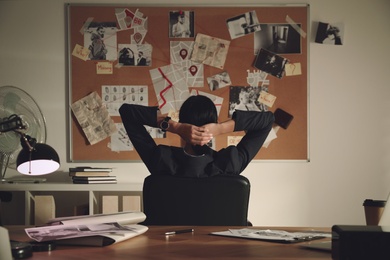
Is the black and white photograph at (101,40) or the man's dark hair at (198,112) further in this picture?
the black and white photograph at (101,40)

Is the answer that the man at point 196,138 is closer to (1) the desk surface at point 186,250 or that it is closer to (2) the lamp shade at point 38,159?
(2) the lamp shade at point 38,159

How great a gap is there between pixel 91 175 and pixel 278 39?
1602 millimetres

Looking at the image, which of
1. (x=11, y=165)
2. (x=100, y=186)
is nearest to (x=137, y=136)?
(x=100, y=186)

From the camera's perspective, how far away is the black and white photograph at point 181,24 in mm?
4207

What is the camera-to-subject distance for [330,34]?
13.8 ft

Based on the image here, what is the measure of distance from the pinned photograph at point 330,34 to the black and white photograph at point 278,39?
5.8 inches

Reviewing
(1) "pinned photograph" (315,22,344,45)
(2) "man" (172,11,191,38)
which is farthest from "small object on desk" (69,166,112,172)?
(1) "pinned photograph" (315,22,344,45)

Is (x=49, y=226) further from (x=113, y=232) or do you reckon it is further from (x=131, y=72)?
(x=131, y=72)

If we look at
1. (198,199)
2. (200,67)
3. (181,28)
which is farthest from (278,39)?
(198,199)

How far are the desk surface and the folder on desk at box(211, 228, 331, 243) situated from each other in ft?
0.09

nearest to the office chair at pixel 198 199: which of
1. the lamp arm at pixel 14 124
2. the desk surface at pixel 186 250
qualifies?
the desk surface at pixel 186 250

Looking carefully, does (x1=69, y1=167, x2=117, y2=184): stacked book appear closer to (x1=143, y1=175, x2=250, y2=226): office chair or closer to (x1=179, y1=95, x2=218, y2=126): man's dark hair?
(x1=179, y1=95, x2=218, y2=126): man's dark hair

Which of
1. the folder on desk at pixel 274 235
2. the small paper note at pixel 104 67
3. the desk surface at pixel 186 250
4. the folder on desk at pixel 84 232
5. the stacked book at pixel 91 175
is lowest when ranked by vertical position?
the stacked book at pixel 91 175

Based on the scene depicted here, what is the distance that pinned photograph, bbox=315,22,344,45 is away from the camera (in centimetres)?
420
